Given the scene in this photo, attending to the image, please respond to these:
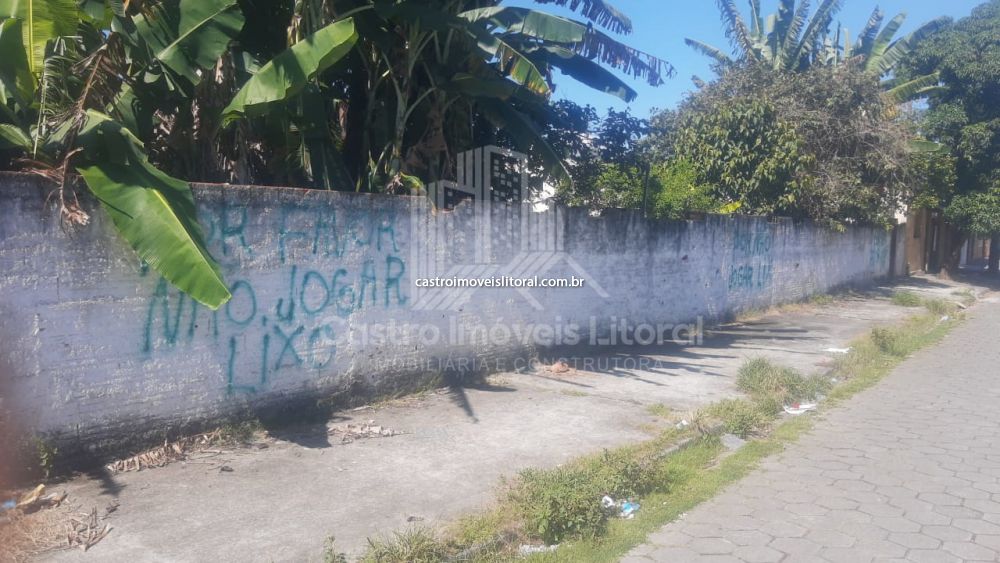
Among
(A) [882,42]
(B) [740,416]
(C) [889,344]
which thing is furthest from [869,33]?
(B) [740,416]

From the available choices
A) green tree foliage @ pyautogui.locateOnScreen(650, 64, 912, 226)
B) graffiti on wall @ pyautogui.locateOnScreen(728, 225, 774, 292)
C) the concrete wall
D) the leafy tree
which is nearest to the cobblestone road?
the concrete wall

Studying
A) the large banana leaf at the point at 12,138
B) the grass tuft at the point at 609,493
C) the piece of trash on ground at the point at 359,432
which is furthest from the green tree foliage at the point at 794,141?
the large banana leaf at the point at 12,138

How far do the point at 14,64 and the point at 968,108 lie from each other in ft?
82.0

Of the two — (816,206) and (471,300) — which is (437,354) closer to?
(471,300)

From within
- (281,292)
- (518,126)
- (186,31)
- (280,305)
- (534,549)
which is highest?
(186,31)

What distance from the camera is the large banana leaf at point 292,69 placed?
563 cm

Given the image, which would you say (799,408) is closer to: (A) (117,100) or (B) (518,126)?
(B) (518,126)

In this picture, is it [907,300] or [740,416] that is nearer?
[740,416]

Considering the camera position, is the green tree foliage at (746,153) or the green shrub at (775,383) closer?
the green shrub at (775,383)

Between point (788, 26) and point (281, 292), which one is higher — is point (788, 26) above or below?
above

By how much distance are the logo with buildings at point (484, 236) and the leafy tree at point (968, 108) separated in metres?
17.7

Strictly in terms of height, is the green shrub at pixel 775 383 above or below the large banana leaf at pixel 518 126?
below

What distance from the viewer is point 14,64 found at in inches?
179

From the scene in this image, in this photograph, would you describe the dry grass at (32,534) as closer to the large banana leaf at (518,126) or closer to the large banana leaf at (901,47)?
the large banana leaf at (518,126)
